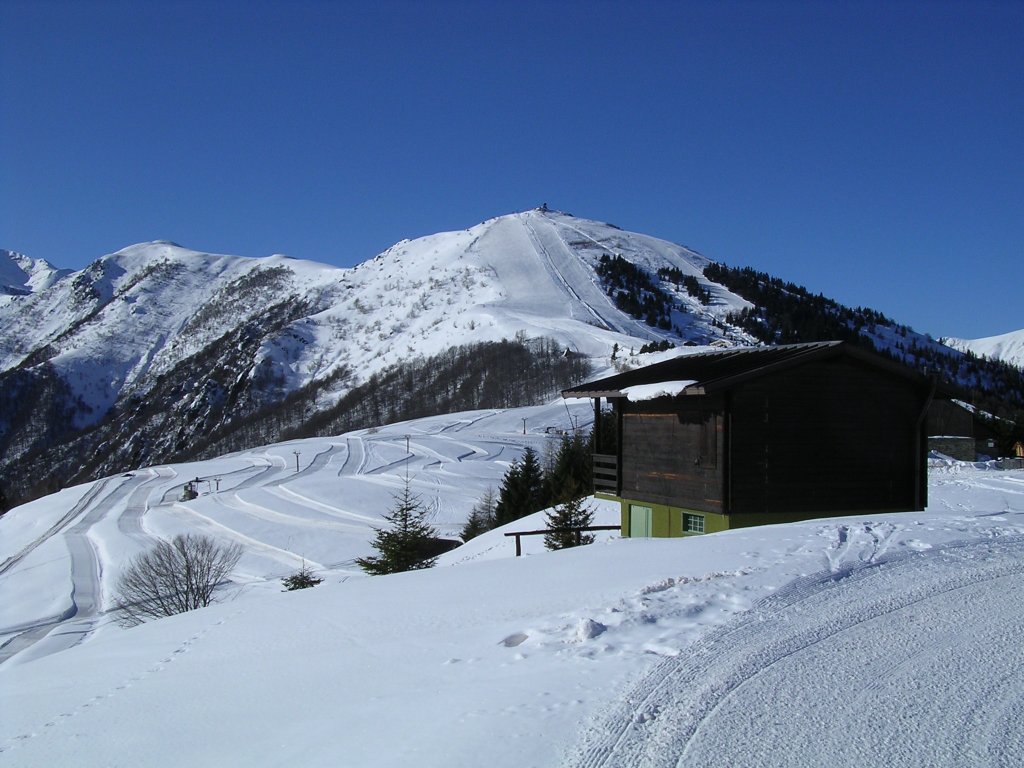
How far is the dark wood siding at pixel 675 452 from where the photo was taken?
17.0m

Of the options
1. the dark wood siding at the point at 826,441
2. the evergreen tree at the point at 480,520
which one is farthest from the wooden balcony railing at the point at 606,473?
the evergreen tree at the point at 480,520

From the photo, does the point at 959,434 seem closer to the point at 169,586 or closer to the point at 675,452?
the point at 675,452

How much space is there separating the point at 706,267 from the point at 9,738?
171927 millimetres

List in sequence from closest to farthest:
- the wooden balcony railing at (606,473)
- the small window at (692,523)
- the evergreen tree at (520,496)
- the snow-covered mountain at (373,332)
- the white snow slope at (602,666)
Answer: the white snow slope at (602,666), the small window at (692,523), the wooden balcony railing at (606,473), the evergreen tree at (520,496), the snow-covered mountain at (373,332)

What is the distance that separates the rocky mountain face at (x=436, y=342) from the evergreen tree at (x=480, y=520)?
44609mm

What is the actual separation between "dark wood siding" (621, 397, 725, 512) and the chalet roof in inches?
26.2

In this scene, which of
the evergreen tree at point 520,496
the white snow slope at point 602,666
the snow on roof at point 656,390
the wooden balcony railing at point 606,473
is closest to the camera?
the white snow slope at point 602,666

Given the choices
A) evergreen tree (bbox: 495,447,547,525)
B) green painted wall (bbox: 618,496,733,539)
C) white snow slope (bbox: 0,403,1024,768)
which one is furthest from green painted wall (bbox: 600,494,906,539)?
evergreen tree (bbox: 495,447,547,525)

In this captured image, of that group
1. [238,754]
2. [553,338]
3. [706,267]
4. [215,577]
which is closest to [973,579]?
[238,754]

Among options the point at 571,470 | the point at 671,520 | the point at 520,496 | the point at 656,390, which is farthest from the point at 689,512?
the point at 520,496

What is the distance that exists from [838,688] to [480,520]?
34596mm

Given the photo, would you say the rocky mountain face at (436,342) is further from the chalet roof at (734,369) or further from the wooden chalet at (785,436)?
the wooden chalet at (785,436)

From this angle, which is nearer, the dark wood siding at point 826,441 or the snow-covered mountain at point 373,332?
the dark wood siding at point 826,441

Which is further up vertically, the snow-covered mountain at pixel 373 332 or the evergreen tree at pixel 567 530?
the snow-covered mountain at pixel 373 332
